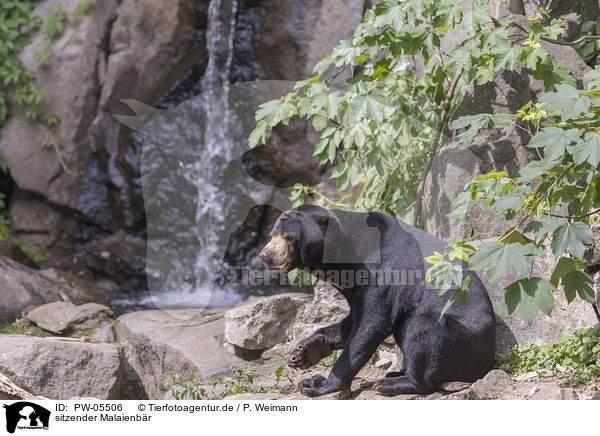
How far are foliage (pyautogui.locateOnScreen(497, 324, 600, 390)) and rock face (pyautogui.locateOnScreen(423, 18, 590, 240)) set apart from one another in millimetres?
719

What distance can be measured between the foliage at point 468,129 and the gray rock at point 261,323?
0.70 meters

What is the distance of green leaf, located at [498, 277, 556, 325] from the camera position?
Answer: 189 centimetres

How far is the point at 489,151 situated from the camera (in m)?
3.26

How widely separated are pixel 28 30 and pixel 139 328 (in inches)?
152

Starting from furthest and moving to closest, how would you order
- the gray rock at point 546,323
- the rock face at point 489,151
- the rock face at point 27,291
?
the rock face at point 27,291
the rock face at point 489,151
the gray rock at point 546,323

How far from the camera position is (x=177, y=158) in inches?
229

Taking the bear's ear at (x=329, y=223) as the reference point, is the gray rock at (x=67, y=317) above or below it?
below

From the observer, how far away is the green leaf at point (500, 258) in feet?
5.95

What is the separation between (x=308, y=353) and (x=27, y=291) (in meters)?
3.09

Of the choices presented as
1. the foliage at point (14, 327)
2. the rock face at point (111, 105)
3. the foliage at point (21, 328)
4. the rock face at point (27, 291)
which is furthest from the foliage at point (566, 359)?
the rock face at point (27, 291)

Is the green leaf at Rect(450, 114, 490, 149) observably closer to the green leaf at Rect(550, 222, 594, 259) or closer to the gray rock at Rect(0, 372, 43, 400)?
the green leaf at Rect(550, 222, 594, 259)

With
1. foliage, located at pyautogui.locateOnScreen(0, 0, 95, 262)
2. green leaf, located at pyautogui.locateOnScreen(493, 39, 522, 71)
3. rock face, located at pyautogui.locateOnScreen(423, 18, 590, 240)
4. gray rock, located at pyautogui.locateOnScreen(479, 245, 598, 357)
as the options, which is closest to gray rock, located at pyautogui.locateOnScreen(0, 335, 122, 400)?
rock face, located at pyautogui.locateOnScreen(423, 18, 590, 240)

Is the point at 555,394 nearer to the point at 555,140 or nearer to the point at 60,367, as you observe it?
the point at 555,140
